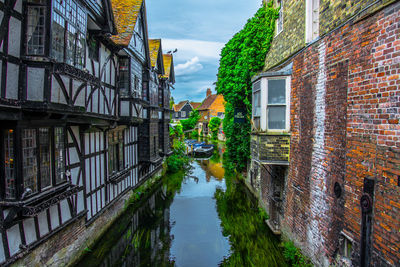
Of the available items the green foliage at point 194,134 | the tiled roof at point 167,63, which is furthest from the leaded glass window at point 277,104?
the green foliage at point 194,134

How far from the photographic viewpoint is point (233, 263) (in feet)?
27.7

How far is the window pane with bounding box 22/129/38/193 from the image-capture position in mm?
5676

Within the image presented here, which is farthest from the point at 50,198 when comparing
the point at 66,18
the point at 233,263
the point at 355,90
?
the point at 355,90

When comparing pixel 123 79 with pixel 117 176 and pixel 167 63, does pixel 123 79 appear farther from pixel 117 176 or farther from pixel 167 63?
pixel 167 63

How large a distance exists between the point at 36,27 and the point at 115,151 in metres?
7.11

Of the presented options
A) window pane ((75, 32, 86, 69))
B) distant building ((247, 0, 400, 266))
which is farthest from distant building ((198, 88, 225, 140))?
window pane ((75, 32, 86, 69))

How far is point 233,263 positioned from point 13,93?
7.79 metres

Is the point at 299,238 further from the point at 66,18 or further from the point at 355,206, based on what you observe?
the point at 66,18

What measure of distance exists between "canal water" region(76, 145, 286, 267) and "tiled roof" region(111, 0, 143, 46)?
26.0 feet

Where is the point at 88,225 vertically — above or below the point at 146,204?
above

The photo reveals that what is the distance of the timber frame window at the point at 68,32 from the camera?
6.02m

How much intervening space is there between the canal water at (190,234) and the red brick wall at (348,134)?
7.13 feet

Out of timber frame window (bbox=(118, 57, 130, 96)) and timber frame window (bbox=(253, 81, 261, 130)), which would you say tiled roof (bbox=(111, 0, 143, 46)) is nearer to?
timber frame window (bbox=(118, 57, 130, 96))

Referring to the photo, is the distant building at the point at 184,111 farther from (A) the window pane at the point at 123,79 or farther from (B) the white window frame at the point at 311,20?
(B) the white window frame at the point at 311,20
